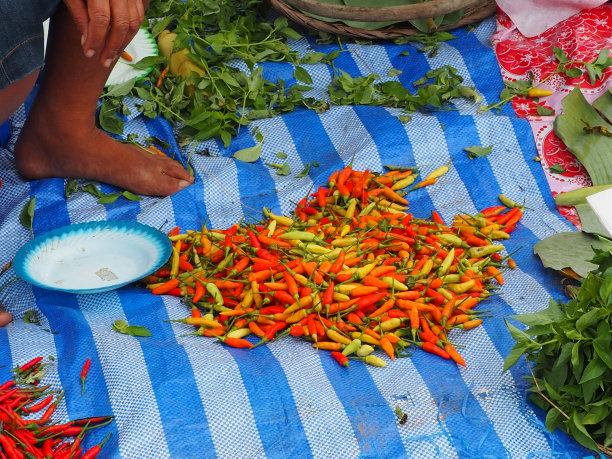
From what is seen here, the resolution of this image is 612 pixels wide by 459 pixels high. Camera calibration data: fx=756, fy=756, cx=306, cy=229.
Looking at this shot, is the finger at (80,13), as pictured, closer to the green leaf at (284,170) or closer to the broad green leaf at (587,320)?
the green leaf at (284,170)

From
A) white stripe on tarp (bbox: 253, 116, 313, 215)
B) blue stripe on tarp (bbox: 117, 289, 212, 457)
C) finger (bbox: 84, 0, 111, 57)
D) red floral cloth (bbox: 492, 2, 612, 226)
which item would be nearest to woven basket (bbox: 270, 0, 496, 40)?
red floral cloth (bbox: 492, 2, 612, 226)

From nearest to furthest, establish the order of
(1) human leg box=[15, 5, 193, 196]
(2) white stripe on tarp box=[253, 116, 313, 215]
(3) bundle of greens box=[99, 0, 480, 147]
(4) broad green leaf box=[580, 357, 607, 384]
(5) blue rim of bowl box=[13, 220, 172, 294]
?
(4) broad green leaf box=[580, 357, 607, 384] → (5) blue rim of bowl box=[13, 220, 172, 294] → (1) human leg box=[15, 5, 193, 196] → (2) white stripe on tarp box=[253, 116, 313, 215] → (3) bundle of greens box=[99, 0, 480, 147]

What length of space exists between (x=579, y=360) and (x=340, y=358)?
58cm

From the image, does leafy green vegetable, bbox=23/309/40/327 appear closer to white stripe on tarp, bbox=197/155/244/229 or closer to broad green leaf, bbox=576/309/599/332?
white stripe on tarp, bbox=197/155/244/229

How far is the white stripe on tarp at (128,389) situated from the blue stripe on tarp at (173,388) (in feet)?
0.06

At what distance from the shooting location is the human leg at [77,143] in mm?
2361

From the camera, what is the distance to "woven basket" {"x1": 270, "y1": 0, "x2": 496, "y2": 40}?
3.08 meters

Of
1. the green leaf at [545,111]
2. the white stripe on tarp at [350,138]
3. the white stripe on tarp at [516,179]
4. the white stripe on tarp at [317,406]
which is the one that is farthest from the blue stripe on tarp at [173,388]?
the green leaf at [545,111]

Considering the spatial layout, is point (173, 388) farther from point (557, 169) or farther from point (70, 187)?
point (557, 169)

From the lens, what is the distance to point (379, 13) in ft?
10.1

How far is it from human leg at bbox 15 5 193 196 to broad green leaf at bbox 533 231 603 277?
1.20m

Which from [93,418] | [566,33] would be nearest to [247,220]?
[93,418]

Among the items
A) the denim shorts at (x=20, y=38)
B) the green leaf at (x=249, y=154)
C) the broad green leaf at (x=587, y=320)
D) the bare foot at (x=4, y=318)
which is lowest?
the bare foot at (x=4, y=318)

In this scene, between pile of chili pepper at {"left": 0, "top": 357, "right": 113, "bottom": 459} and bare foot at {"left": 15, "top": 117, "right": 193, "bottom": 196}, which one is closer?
pile of chili pepper at {"left": 0, "top": 357, "right": 113, "bottom": 459}
